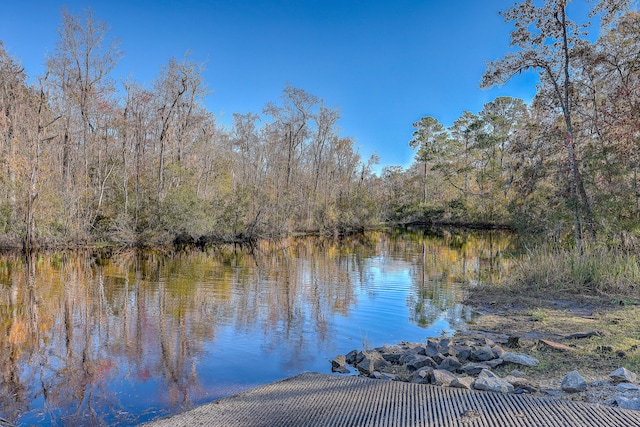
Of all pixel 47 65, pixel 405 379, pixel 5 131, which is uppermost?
pixel 47 65

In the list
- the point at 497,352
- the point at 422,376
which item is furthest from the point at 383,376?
the point at 497,352

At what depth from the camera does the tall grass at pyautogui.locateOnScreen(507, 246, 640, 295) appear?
32.8ft

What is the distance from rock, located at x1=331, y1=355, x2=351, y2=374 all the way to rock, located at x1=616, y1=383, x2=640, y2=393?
9.91ft

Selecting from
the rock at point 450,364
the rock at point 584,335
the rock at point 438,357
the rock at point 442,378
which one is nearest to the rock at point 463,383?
the rock at point 442,378

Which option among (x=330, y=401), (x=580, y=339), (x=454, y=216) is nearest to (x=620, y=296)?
(x=580, y=339)

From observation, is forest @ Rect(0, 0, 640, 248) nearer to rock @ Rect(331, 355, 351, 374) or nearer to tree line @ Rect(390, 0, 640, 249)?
tree line @ Rect(390, 0, 640, 249)

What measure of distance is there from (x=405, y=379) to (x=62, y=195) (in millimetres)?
20936

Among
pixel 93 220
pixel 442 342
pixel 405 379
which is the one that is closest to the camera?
pixel 405 379

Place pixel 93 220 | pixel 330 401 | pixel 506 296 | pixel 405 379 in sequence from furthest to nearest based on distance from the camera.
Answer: pixel 93 220
pixel 506 296
pixel 405 379
pixel 330 401

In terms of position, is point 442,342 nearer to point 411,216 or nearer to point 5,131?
point 5,131

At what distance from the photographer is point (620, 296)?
9.48 m

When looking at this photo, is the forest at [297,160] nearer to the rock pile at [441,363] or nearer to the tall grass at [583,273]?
the tall grass at [583,273]

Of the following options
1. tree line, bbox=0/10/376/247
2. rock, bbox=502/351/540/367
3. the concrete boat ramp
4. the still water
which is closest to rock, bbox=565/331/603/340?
rock, bbox=502/351/540/367

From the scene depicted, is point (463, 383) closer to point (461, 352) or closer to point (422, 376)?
point (422, 376)
